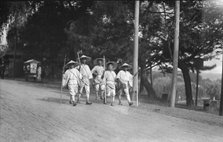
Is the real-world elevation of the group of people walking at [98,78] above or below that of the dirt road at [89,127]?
above

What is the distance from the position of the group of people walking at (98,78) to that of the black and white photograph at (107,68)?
0.13 ft

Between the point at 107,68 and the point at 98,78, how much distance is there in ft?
4.03

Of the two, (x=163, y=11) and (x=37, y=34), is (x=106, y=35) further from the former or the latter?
(x=37, y=34)

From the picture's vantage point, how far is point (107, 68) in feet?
54.1

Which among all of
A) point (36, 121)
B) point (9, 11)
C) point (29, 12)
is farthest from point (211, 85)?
point (36, 121)

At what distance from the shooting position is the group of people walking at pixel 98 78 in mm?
15062

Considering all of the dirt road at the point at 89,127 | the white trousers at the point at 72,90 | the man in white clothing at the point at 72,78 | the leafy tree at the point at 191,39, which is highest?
the leafy tree at the point at 191,39

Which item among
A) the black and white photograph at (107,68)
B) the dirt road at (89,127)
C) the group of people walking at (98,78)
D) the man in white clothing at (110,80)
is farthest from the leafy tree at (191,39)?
the dirt road at (89,127)

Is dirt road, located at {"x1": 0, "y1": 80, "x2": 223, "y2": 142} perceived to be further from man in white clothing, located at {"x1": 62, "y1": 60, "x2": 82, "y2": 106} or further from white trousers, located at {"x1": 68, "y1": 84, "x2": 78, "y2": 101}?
man in white clothing, located at {"x1": 62, "y1": 60, "x2": 82, "y2": 106}

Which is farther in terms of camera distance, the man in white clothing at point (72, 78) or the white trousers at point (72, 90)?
the man in white clothing at point (72, 78)

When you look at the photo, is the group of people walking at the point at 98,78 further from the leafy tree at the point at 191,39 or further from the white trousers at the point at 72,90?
the leafy tree at the point at 191,39

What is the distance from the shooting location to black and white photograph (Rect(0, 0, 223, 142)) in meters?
9.84

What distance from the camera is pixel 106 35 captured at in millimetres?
30938

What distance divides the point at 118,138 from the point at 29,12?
3161cm
